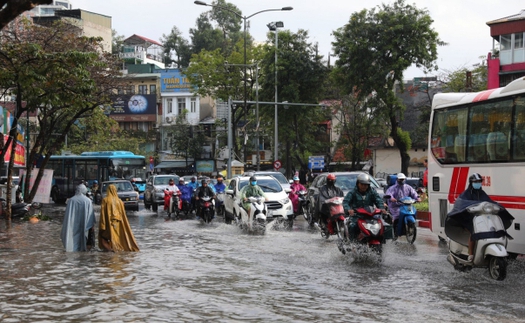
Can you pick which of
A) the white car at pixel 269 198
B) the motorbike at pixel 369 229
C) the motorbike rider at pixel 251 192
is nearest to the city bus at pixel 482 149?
the motorbike at pixel 369 229

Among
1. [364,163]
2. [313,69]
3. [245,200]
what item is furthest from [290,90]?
[245,200]

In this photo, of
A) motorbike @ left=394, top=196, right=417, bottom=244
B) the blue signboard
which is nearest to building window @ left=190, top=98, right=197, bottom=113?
the blue signboard

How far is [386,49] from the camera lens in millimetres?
39688

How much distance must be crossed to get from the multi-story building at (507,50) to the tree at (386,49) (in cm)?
657

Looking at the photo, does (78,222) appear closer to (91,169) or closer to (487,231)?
(487,231)

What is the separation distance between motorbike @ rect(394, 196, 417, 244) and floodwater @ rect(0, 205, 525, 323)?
0.31m

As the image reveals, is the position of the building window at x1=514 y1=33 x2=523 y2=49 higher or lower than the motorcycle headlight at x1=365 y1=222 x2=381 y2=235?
higher

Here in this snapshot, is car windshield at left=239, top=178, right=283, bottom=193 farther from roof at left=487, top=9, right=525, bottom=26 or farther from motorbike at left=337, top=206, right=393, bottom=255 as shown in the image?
roof at left=487, top=9, right=525, bottom=26

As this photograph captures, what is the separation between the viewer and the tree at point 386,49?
39.3m

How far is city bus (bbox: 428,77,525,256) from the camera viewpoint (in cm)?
1122

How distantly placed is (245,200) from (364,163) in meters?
46.9

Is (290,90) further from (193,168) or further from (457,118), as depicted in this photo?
(457,118)

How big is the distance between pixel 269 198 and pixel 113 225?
27.1 feet

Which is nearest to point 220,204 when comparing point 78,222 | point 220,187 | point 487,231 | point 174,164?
point 220,187
